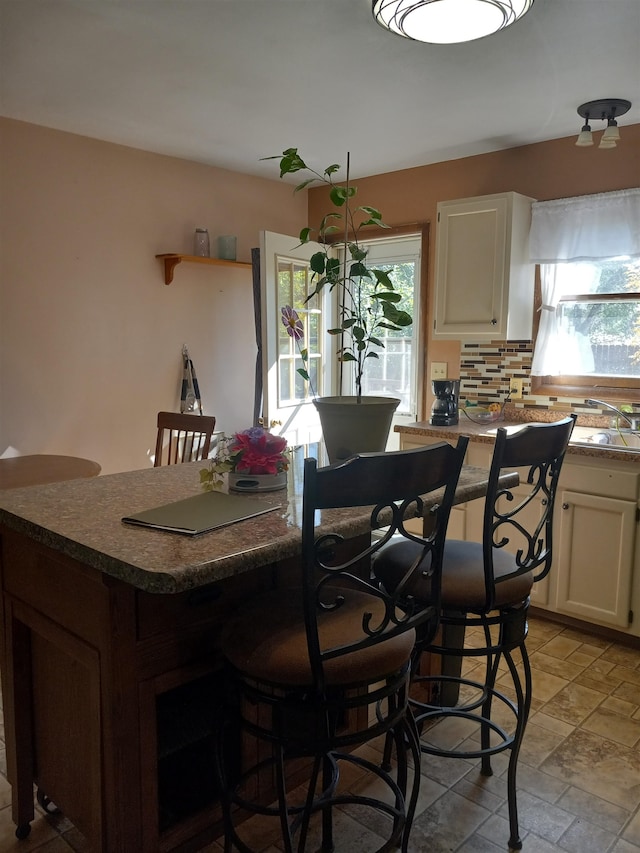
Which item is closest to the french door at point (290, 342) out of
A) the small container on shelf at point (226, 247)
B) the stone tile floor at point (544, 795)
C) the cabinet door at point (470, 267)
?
the small container on shelf at point (226, 247)

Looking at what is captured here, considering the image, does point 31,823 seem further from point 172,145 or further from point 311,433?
point 172,145

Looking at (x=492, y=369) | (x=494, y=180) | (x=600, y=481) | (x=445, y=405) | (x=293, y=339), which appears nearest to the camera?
(x=600, y=481)

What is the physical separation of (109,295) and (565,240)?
2447 mm

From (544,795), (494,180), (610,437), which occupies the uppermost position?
(494,180)

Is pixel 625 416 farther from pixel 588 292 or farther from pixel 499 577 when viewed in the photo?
pixel 499 577

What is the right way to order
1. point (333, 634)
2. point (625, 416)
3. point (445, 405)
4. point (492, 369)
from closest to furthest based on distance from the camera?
point (333, 634)
point (625, 416)
point (445, 405)
point (492, 369)

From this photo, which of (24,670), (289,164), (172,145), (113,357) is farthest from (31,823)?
(172,145)

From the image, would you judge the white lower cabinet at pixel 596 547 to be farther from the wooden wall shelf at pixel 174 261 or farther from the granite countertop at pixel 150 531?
the wooden wall shelf at pixel 174 261

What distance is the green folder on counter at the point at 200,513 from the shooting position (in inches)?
53.7

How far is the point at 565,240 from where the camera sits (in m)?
3.33

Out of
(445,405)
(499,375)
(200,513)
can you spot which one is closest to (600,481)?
(445,405)

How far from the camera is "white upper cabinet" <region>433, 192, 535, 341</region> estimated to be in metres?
3.37

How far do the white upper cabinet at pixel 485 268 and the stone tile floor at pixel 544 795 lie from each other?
1.82 m

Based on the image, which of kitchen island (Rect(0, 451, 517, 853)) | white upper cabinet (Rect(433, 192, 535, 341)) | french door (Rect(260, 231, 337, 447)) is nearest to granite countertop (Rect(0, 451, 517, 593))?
kitchen island (Rect(0, 451, 517, 853))
